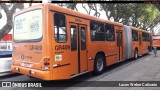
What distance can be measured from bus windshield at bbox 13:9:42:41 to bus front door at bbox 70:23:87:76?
133cm

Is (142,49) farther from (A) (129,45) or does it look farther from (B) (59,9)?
(B) (59,9)

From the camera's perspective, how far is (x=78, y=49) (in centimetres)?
870

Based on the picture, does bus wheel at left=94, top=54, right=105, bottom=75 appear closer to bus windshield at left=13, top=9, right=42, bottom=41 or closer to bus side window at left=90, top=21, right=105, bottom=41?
bus side window at left=90, top=21, right=105, bottom=41

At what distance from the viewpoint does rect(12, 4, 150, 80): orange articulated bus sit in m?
7.30

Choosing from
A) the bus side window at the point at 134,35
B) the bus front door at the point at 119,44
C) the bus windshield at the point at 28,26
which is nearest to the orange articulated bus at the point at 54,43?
the bus windshield at the point at 28,26

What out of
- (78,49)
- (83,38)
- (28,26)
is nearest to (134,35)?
(83,38)

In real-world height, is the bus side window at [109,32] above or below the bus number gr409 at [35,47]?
above

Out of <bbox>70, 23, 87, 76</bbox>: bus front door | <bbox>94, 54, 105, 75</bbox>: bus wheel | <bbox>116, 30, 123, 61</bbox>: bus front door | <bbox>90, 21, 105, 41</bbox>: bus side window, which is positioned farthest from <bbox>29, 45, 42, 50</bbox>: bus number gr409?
<bbox>116, 30, 123, 61</bbox>: bus front door

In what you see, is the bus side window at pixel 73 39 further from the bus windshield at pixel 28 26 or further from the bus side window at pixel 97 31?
the bus side window at pixel 97 31

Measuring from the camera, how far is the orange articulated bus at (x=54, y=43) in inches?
287

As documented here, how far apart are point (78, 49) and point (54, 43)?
5.16 ft

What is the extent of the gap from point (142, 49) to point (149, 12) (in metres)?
19.3

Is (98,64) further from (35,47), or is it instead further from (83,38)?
(35,47)

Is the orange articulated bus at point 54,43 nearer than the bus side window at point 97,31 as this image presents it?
Yes
